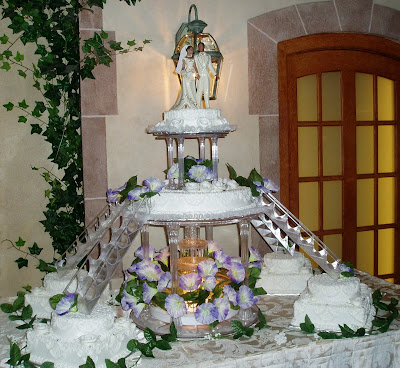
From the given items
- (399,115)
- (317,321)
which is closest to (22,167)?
(317,321)

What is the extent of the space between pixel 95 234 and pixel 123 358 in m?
0.68

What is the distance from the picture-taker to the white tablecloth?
2025 millimetres

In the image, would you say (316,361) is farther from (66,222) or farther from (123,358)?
(66,222)

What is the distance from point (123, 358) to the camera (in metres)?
1.94

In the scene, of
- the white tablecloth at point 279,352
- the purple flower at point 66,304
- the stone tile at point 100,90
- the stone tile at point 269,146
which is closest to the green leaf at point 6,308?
the white tablecloth at point 279,352

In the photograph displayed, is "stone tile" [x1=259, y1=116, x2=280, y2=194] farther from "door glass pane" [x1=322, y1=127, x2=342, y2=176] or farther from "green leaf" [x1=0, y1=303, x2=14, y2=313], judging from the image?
"green leaf" [x1=0, y1=303, x2=14, y2=313]

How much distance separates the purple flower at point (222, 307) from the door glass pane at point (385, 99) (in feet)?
8.30

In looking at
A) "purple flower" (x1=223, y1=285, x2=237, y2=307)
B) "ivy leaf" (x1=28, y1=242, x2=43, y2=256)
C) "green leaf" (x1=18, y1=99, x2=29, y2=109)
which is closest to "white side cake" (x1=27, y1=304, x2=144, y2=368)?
"purple flower" (x1=223, y1=285, x2=237, y2=307)

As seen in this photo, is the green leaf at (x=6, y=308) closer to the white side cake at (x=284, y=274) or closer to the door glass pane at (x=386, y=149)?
the white side cake at (x=284, y=274)

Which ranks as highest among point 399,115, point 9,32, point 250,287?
point 9,32

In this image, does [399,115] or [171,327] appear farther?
[399,115]

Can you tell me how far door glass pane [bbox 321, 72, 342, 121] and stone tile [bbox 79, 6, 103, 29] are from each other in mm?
1715

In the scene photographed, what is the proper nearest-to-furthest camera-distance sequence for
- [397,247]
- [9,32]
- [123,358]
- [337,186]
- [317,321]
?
[123,358]
[317,321]
[9,32]
[337,186]
[397,247]

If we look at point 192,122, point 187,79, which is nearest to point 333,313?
point 192,122
